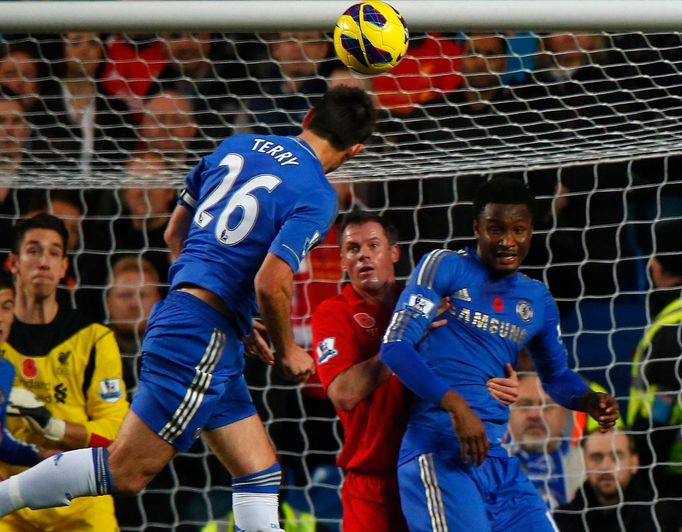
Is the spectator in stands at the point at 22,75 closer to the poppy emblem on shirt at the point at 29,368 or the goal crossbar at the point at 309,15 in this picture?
the goal crossbar at the point at 309,15

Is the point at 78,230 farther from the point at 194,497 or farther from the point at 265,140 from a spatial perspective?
the point at 265,140

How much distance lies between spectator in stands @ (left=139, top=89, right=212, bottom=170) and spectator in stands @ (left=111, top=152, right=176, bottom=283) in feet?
0.37

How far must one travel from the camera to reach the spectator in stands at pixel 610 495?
4.38m

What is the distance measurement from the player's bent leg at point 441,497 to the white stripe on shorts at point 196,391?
2.41ft

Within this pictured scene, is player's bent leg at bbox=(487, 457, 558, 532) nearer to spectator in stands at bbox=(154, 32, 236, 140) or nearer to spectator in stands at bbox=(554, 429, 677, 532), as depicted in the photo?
spectator in stands at bbox=(554, 429, 677, 532)

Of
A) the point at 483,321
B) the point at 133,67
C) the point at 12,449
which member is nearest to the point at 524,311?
the point at 483,321

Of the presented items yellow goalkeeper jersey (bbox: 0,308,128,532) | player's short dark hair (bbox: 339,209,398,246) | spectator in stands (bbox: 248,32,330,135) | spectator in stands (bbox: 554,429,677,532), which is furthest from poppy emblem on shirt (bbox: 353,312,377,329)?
spectator in stands (bbox: 248,32,330,135)

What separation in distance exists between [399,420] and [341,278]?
1482mm

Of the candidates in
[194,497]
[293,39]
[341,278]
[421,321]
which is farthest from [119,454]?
[293,39]

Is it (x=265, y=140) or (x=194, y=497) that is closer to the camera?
(x=265, y=140)

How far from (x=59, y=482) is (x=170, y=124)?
2.67m

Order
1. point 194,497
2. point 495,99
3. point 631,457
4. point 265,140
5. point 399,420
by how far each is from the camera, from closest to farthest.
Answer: point 265,140 → point 399,420 → point 631,457 → point 194,497 → point 495,99

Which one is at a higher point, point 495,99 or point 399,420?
point 495,99

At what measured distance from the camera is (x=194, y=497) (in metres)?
4.79
